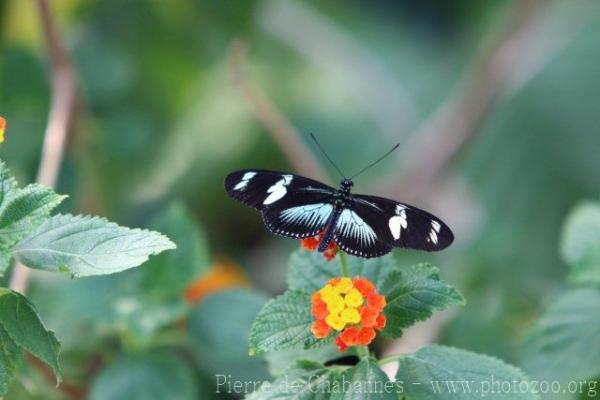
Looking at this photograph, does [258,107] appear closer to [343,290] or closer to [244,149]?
[244,149]

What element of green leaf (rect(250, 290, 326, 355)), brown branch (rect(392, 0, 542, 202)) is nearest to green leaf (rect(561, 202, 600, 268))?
green leaf (rect(250, 290, 326, 355))

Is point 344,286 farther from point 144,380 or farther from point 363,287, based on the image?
point 144,380

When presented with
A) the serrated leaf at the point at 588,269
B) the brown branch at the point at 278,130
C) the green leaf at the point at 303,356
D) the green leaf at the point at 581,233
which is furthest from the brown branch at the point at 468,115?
the green leaf at the point at 303,356

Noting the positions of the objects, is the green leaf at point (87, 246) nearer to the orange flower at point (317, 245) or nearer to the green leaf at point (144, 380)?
the orange flower at point (317, 245)

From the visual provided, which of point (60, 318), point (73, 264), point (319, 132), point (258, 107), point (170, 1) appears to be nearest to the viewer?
point (73, 264)

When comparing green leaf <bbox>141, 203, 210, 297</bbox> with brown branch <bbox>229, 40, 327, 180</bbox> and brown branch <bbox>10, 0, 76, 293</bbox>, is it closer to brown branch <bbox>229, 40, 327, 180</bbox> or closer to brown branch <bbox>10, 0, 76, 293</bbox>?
brown branch <bbox>10, 0, 76, 293</bbox>

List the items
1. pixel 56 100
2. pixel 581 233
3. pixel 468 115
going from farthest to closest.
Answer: pixel 468 115 < pixel 56 100 < pixel 581 233

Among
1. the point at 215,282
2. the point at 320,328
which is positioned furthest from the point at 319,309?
the point at 215,282

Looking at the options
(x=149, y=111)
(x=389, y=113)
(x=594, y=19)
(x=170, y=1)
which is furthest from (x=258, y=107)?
(x=594, y=19)
